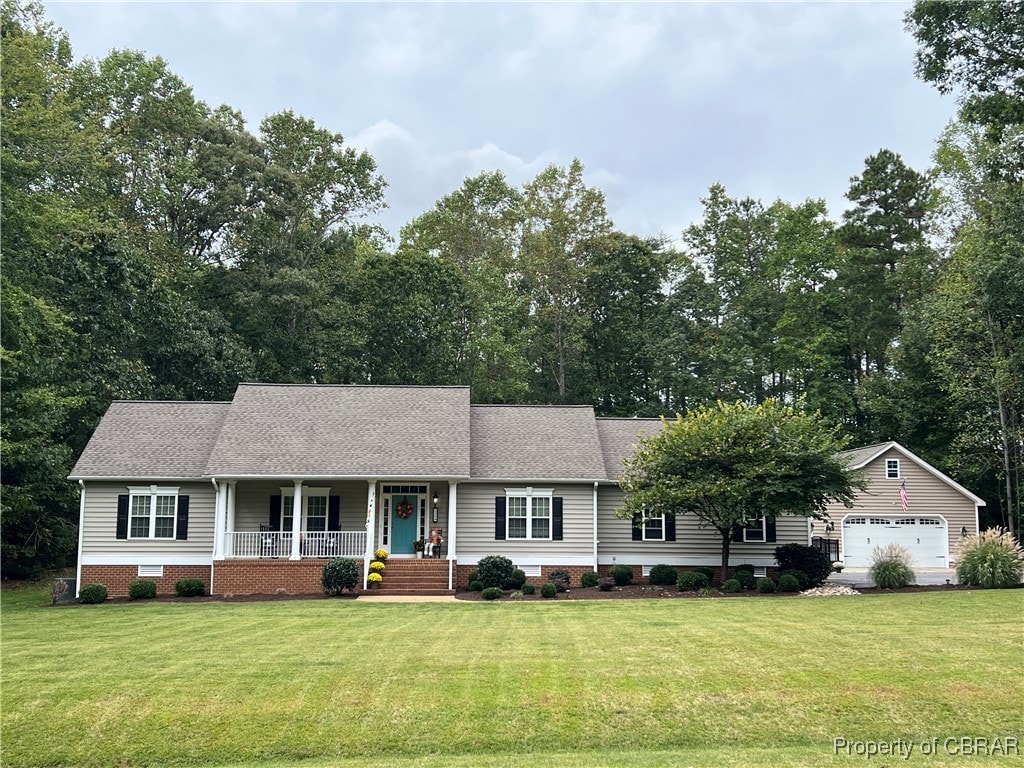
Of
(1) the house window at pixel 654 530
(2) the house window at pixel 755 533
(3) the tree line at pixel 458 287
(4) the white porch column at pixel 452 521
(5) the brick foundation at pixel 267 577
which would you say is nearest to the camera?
(5) the brick foundation at pixel 267 577

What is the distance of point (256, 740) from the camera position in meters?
8.84

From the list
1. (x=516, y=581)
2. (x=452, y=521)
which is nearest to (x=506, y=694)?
(x=516, y=581)

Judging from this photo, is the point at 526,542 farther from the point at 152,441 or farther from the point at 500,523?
the point at 152,441

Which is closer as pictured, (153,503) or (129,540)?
(129,540)

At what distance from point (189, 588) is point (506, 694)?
15.0 metres

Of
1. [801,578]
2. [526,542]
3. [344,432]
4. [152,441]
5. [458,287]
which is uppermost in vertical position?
[458,287]

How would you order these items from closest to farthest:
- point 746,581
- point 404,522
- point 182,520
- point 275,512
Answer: point 746,581 < point 182,520 < point 275,512 < point 404,522

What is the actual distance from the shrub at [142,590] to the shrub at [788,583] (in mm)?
16174

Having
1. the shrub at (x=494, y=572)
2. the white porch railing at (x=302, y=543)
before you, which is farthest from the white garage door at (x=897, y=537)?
the white porch railing at (x=302, y=543)

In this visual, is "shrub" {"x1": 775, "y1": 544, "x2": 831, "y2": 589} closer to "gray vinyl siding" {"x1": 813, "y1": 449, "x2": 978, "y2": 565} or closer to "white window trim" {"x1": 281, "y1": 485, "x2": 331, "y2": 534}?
"gray vinyl siding" {"x1": 813, "y1": 449, "x2": 978, "y2": 565}

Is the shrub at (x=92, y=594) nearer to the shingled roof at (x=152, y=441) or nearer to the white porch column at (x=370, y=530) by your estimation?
the shingled roof at (x=152, y=441)

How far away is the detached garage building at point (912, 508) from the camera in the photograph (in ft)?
107

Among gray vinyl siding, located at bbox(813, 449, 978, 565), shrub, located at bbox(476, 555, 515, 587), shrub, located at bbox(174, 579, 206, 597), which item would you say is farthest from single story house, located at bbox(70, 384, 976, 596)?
gray vinyl siding, located at bbox(813, 449, 978, 565)

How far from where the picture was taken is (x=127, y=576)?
77.6 ft
